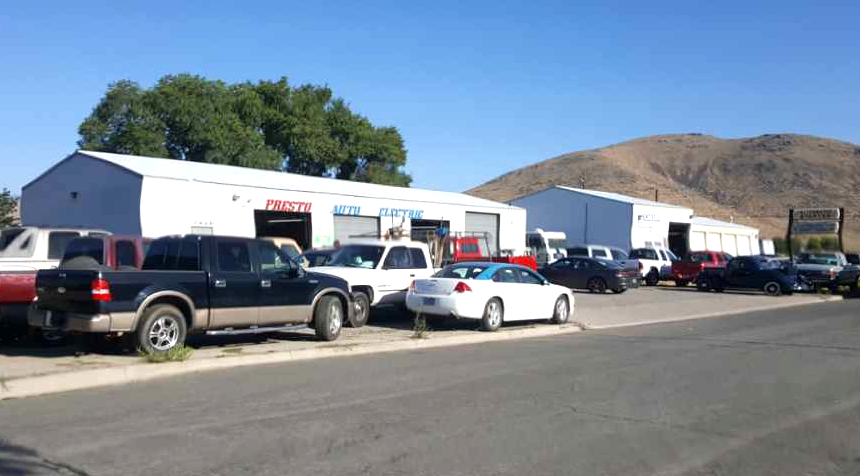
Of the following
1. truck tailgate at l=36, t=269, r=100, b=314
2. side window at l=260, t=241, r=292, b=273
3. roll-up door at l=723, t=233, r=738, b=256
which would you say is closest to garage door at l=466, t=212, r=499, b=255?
side window at l=260, t=241, r=292, b=273

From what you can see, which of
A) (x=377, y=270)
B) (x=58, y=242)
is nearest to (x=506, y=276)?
(x=377, y=270)

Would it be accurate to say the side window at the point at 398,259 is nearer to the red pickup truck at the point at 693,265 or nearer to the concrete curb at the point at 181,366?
the concrete curb at the point at 181,366

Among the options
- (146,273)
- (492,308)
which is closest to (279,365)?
(146,273)

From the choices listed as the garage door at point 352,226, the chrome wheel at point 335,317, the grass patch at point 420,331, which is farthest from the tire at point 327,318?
the garage door at point 352,226

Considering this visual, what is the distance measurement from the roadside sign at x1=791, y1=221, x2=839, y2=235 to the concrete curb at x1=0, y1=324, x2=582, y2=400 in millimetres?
32887

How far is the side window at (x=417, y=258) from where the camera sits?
17.8 meters

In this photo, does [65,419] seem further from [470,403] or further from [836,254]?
[836,254]

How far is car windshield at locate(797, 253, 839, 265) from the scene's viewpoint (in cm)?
3572

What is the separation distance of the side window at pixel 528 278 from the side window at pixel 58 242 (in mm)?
9450

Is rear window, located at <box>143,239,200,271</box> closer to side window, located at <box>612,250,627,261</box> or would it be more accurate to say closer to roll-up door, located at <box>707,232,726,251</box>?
side window, located at <box>612,250,627,261</box>

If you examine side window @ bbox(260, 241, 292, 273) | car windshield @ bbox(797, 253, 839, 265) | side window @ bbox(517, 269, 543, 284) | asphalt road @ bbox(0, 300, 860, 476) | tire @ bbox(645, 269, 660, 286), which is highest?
car windshield @ bbox(797, 253, 839, 265)

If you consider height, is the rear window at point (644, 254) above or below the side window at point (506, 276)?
above

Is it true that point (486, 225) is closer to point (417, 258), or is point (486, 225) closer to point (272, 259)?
point (417, 258)

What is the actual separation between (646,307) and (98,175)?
63.0ft
